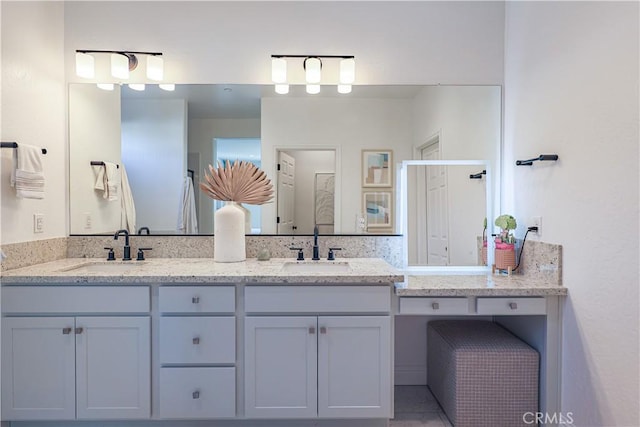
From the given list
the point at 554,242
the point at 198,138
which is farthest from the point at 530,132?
the point at 198,138

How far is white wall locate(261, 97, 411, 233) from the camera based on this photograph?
234cm

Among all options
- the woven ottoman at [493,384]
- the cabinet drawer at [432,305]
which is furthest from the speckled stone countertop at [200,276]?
the woven ottoman at [493,384]

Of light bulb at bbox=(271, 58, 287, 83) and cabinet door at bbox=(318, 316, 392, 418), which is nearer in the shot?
cabinet door at bbox=(318, 316, 392, 418)

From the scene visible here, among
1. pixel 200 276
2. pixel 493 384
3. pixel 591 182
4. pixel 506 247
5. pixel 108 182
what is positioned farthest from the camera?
pixel 108 182

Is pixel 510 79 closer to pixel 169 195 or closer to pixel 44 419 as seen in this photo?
pixel 169 195

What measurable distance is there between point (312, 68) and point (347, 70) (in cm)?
22

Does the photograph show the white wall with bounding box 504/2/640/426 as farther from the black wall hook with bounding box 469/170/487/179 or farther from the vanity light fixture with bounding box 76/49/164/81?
the vanity light fixture with bounding box 76/49/164/81

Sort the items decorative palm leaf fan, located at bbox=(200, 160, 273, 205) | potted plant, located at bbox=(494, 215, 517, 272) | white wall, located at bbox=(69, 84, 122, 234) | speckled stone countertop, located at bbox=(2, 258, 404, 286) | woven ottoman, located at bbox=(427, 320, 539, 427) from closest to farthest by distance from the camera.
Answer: speckled stone countertop, located at bbox=(2, 258, 404, 286) < woven ottoman, located at bbox=(427, 320, 539, 427) < potted plant, located at bbox=(494, 215, 517, 272) < decorative palm leaf fan, located at bbox=(200, 160, 273, 205) < white wall, located at bbox=(69, 84, 122, 234)

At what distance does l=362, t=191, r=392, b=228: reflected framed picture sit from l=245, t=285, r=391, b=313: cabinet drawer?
0.67 m

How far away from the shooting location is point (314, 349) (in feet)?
5.77

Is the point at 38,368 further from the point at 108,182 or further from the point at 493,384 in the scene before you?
the point at 493,384

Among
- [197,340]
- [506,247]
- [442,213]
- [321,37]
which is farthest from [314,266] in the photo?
[321,37]

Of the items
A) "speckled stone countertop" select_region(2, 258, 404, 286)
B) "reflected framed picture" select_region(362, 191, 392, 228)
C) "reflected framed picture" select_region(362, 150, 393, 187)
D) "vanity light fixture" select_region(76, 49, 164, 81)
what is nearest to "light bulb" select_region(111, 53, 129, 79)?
"vanity light fixture" select_region(76, 49, 164, 81)

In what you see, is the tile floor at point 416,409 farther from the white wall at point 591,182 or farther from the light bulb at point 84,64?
the light bulb at point 84,64
